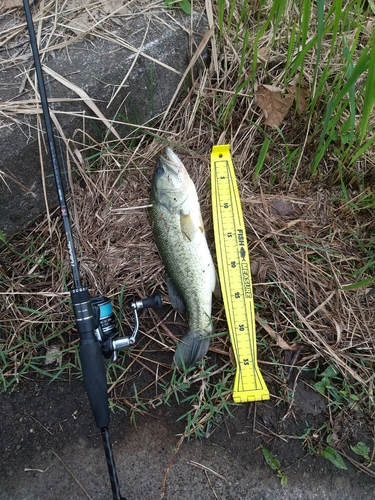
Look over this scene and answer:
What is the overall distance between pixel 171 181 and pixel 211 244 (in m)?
0.57

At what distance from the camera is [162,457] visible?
7.97ft

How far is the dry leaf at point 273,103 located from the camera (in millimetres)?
2709

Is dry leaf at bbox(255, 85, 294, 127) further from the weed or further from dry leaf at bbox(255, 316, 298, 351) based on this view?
the weed

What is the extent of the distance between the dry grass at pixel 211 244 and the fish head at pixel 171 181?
0.77 ft

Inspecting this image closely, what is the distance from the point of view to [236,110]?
2.89m

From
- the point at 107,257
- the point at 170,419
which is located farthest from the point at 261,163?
the point at 170,419

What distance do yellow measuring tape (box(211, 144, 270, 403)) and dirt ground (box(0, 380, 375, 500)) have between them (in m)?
0.19

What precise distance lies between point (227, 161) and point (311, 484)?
2286 millimetres

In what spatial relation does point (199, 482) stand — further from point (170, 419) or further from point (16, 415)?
point (16, 415)

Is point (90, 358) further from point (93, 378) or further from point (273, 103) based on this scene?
point (273, 103)

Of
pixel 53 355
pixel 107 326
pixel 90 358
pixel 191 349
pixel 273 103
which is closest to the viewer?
pixel 90 358

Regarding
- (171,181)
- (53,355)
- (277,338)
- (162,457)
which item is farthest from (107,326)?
(277,338)

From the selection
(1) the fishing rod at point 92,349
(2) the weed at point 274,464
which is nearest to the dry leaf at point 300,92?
(1) the fishing rod at point 92,349

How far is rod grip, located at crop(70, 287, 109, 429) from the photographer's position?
208cm
